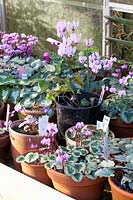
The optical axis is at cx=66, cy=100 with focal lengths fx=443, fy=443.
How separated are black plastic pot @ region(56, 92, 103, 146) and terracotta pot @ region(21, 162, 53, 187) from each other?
28cm

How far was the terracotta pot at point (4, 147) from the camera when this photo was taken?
249 centimetres

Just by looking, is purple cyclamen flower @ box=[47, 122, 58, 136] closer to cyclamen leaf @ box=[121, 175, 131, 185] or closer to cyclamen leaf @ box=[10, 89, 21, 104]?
cyclamen leaf @ box=[121, 175, 131, 185]

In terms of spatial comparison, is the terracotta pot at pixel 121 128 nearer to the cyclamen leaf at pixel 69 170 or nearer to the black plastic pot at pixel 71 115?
the black plastic pot at pixel 71 115

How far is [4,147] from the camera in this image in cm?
254

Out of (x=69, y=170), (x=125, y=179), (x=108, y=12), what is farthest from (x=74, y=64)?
(x=125, y=179)

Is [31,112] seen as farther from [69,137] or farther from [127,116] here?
[127,116]

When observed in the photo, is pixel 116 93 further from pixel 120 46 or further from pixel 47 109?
pixel 120 46

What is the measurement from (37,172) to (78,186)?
0.27 metres

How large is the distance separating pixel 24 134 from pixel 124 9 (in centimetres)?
152

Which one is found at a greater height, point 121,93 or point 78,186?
point 121,93

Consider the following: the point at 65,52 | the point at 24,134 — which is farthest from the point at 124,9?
the point at 24,134

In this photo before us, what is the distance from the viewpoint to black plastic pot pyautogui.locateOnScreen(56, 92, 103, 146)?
2.33 meters

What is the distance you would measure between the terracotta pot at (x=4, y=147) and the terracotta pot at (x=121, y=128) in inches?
23.7

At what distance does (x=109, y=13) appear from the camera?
3.47m
